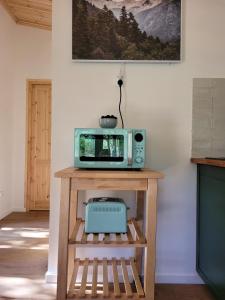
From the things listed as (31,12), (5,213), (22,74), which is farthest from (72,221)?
(31,12)

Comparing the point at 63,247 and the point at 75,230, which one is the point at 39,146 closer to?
the point at 75,230

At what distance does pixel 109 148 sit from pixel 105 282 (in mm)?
810

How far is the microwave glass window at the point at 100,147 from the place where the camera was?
1.66 meters

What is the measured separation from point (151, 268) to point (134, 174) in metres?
0.51

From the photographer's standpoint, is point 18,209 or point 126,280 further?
point 18,209

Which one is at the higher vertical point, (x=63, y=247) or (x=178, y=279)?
(x=63, y=247)

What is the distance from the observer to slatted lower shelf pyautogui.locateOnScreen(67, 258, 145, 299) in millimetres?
1517

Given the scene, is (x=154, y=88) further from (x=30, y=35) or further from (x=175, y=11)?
(x=30, y=35)

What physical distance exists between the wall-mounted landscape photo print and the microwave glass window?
2.35ft

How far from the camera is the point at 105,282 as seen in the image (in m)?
1.66

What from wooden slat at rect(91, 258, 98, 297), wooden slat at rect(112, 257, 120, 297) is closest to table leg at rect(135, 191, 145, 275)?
wooden slat at rect(112, 257, 120, 297)

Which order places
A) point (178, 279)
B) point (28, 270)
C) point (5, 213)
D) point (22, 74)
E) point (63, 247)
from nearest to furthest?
point (63, 247) < point (178, 279) < point (28, 270) < point (5, 213) < point (22, 74)

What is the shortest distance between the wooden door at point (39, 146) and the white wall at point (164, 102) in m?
2.60

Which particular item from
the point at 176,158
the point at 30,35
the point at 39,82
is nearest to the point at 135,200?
the point at 176,158
